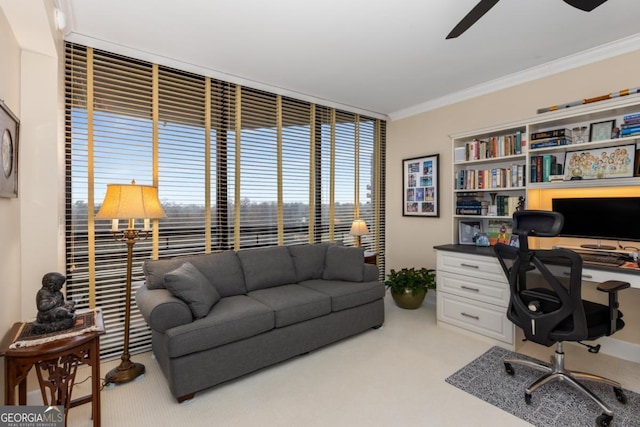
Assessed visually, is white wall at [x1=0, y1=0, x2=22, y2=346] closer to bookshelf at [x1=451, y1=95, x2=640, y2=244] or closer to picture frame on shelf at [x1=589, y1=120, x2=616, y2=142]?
bookshelf at [x1=451, y1=95, x2=640, y2=244]

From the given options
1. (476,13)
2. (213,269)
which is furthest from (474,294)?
(213,269)

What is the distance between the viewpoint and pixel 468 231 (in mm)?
3510

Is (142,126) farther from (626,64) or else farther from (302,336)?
(626,64)

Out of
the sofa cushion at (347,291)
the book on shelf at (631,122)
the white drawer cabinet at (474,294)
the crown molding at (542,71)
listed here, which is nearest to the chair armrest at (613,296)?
the white drawer cabinet at (474,294)

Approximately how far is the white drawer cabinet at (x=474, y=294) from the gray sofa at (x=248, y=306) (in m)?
0.70

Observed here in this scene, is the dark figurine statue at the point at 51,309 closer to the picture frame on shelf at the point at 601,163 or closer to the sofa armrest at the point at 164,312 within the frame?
the sofa armrest at the point at 164,312

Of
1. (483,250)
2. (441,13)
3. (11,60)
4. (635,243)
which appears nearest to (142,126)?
(11,60)

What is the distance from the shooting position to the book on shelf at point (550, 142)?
2.74 meters

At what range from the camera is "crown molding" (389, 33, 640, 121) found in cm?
255

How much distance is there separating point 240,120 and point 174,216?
122 centimetres

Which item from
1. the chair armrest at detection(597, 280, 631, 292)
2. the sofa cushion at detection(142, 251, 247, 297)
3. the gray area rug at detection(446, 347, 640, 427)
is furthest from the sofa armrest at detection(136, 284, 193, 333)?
the chair armrest at detection(597, 280, 631, 292)

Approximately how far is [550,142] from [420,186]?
1555 mm

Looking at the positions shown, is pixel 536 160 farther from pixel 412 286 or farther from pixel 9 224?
pixel 9 224

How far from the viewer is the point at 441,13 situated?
7.11 ft
